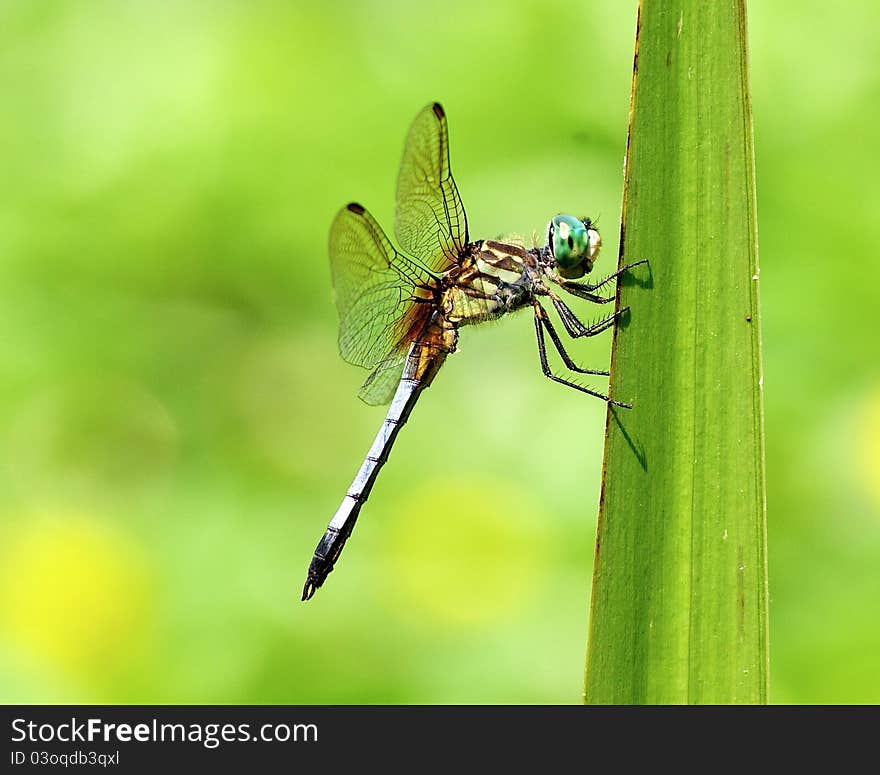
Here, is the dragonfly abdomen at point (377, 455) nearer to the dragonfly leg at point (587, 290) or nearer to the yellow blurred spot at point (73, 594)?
the dragonfly leg at point (587, 290)

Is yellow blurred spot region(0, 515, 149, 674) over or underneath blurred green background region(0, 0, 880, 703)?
underneath

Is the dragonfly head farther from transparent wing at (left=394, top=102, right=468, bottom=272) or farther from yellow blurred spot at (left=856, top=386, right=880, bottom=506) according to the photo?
yellow blurred spot at (left=856, top=386, right=880, bottom=506)

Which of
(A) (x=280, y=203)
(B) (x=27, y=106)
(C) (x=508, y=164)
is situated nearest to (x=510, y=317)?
(C) (x=508, y=164)

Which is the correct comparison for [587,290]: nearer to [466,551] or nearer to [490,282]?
[490,282]

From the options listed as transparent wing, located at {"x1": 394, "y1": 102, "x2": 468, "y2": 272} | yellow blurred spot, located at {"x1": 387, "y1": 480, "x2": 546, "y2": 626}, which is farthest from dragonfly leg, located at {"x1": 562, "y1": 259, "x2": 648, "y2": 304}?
yellow blurred spot, located at {"x1": 387, "y1": 480, "x2": 546, "y2": 626}

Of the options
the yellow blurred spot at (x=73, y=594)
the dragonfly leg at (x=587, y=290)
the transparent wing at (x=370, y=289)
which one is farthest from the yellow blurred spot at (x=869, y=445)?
the yellow blurred spot at (x=73, y=594)

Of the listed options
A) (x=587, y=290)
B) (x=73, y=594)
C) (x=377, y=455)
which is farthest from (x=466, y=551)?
(x=73, y=594)
